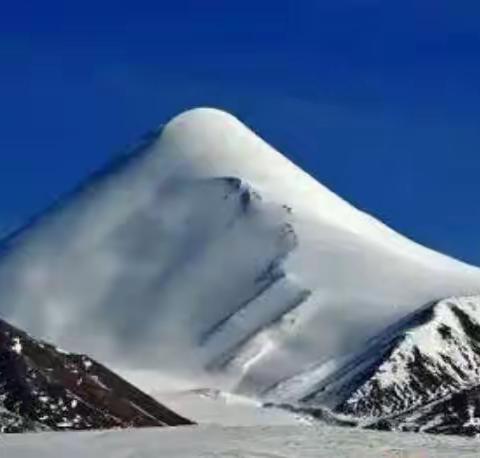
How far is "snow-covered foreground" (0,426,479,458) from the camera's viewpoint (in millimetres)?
37719

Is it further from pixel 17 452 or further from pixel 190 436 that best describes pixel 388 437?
pixel 17 452

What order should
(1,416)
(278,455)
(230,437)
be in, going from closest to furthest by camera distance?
1. (278,455)
2. (230,437)
3. (1,416)

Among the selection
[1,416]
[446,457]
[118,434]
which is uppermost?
[1,416]

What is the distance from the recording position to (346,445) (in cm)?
3922

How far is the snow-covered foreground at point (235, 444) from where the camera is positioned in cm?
3772

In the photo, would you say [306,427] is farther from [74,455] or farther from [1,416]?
Answer: [1,416]

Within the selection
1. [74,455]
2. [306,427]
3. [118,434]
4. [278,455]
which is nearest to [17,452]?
[74,455]

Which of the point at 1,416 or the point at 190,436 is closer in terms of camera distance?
the point at 190,436

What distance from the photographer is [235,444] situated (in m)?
38.7

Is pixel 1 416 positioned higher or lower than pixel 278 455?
higher

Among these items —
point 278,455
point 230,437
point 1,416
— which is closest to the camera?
point 278,455

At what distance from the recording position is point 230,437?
40.5 metres

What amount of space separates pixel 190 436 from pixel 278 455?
434cm

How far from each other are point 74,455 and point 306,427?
9.06 meters
